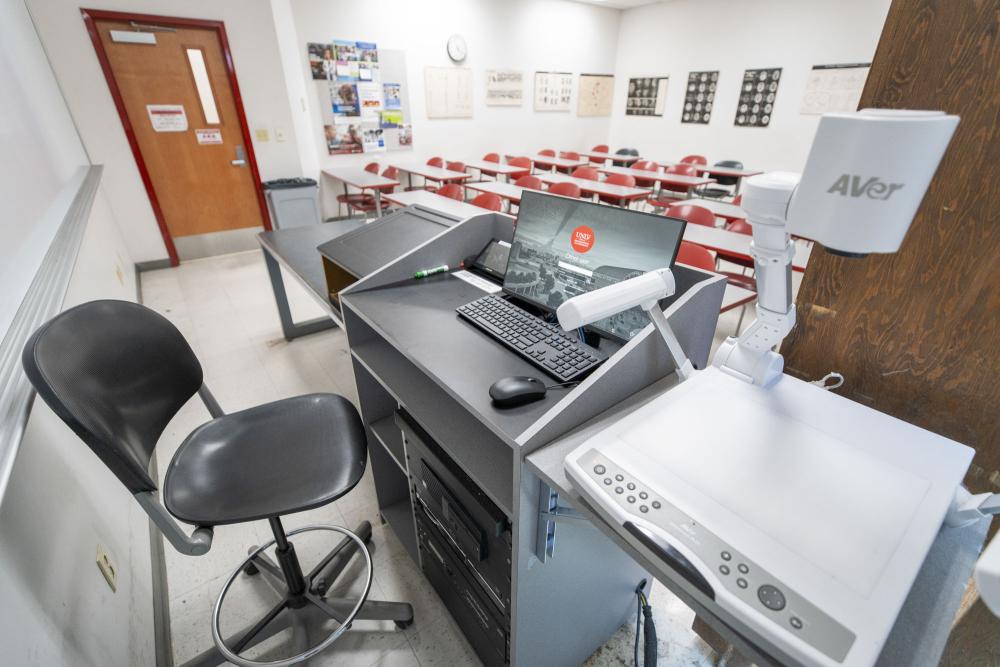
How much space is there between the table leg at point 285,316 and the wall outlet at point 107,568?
182 cm

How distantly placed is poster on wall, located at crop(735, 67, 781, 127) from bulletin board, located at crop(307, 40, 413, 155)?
14.6 feet

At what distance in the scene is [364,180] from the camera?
Answer: 464 centimetres

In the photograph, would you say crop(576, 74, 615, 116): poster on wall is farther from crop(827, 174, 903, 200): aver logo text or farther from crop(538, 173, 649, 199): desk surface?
crop(827, 174, 903, 200): aver logo text

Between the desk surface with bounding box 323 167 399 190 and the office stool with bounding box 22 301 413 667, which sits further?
the desk surface with bounding box 323 167 399 190

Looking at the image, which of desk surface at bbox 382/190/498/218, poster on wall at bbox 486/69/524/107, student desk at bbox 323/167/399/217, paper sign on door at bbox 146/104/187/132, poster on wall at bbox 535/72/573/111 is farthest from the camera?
poster on wall at bbox 535/72/573/111

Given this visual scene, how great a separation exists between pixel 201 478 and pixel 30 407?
1.16ft

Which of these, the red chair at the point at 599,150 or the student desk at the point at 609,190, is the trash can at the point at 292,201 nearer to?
the student desk at the point at 609,190

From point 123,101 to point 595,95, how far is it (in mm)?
6322

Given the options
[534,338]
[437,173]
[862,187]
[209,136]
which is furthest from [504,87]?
[862,187]

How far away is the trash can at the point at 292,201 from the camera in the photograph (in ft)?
14.5

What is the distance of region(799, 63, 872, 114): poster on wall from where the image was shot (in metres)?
4.96

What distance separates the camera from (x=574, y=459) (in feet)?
2.09

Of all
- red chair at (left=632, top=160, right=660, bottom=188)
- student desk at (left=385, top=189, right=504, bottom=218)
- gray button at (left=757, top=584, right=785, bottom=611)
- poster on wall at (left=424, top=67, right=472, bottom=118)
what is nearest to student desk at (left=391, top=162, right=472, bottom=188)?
poster on wall at (left=424, top=67, right=472, bottom=118)

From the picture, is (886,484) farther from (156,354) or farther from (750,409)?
(156,354)
